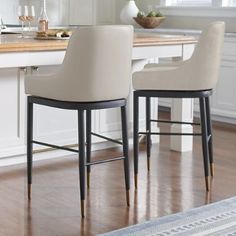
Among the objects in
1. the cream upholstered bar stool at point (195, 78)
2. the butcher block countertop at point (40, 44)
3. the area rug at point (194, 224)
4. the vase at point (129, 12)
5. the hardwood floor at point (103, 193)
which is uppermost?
the vase at point (129, 12)

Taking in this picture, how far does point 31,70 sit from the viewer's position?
436 centimetres

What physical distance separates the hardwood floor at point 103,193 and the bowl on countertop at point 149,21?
2454mm

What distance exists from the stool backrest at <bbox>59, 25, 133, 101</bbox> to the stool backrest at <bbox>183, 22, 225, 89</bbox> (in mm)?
555

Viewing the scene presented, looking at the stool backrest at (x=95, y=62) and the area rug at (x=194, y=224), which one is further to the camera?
the stool backrest at (x=95, y=62)

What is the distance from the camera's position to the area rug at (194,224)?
3068 millimetres

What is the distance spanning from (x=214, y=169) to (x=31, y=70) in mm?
1435

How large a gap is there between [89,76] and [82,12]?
443cm

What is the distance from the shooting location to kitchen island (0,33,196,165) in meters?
3.83

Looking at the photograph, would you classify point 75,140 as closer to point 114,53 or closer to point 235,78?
point 114,53

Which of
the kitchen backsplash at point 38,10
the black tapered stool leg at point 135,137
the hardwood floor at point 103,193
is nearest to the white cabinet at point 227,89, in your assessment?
the hardwood floor at point 103,193

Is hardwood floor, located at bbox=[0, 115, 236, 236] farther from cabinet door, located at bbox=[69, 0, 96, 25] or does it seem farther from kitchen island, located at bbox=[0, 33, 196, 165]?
cabinet door, located at bbox=[69, 0, 96, 25]

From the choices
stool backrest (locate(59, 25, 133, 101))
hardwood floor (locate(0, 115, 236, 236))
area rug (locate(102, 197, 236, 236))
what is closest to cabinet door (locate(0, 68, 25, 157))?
hardwood floor (locate(0, 115, 236, 236))

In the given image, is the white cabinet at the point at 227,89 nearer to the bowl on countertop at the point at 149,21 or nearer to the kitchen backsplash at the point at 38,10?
the bowl on countertop at the point at 149,21

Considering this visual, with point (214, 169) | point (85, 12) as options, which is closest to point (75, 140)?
point (214, 169)
